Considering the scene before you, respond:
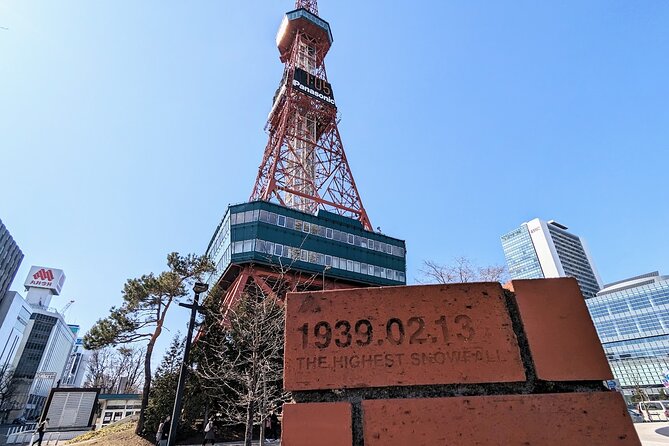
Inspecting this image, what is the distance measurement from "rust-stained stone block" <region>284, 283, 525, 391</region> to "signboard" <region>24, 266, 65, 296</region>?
124398 mm

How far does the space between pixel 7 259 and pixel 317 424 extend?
10289cm

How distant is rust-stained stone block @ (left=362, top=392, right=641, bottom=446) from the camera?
1.44 meters

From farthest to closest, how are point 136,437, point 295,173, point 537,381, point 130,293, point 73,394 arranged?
point 295,173 → point 73,394 → point 130,293 → point 136,437 → point 537,381

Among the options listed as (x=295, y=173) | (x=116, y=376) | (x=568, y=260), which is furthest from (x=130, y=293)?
(x=568, y=260)

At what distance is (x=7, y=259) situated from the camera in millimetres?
78125

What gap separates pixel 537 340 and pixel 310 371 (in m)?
1.00

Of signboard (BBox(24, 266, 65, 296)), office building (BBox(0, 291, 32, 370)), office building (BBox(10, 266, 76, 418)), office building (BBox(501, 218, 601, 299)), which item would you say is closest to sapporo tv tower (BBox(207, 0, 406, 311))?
office building (BBox(0, 291, 32, 370))

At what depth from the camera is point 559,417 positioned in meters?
1.47

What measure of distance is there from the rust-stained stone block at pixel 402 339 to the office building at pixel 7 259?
97838 millimetres

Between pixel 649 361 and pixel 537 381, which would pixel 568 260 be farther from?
pixel 537 381

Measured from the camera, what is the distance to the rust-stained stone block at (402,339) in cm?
160

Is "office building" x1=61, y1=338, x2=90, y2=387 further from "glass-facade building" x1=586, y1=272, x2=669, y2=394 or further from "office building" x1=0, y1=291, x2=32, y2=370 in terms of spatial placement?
"glass-facade building" x1=586, y1=272, x2=669, y2=394

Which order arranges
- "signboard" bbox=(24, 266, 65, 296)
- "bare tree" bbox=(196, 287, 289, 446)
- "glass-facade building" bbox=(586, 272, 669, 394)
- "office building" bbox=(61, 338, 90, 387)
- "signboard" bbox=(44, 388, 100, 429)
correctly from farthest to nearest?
"office building" bbox=(61, 338, 90, 387), "signboard" bbox=(24, 266, 65, 296), "glass-facade building" bbox=(586, 272, 669, 394), "signboard" bbox=(44, 388, 100, 429), "bare tree" bbox=(196, 287, 289, 446)

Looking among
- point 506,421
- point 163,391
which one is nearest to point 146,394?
point 163,391
